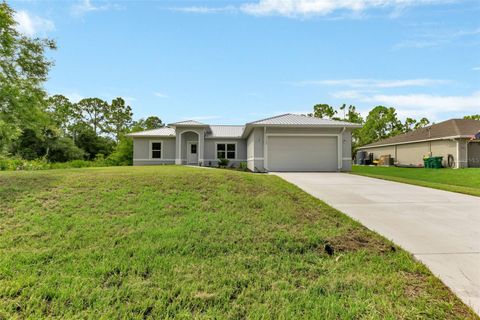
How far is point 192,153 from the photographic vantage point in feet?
65.7

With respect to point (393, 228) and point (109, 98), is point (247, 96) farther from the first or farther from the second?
point (109, 98)

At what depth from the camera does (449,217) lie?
5.00 m

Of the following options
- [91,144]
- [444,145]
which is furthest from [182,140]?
[91,144]

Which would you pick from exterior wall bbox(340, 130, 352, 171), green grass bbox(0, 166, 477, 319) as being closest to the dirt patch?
green grass bbox(0, 166, 477, 319)

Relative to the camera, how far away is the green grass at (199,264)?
224 centimetres

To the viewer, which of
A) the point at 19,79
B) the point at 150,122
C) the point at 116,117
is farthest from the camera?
the point at 150,122

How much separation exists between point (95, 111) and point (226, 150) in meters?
34.2

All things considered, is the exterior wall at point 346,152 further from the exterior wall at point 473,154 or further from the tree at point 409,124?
the tree at point 409,124

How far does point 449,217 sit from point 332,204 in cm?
223

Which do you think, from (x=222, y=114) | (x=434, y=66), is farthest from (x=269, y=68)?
(x=222, y=114)

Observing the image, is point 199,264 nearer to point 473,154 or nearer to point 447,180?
point 447,180

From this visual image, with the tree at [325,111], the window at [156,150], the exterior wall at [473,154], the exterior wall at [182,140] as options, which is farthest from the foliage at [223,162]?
the tree at [325,111]

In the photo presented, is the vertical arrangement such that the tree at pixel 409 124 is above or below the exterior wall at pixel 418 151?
above

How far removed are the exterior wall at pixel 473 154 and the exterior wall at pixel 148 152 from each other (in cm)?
2298
